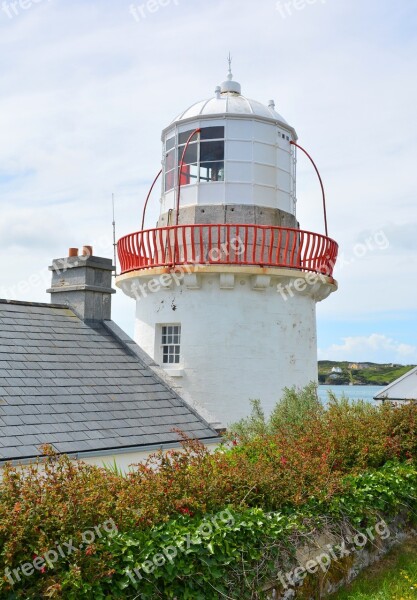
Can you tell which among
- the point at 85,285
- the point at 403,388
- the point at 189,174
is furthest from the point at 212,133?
the point at 403,388

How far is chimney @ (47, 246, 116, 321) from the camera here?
13016 mm

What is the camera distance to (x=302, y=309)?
15297 mm

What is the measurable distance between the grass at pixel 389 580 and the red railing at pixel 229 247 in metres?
7.13

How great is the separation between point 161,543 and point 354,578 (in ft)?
11.1

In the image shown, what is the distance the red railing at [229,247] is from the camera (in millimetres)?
14188

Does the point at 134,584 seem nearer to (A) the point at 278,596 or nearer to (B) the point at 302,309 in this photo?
(A) the point at 278,596

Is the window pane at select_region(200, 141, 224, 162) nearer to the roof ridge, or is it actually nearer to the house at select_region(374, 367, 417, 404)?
the roof ridge

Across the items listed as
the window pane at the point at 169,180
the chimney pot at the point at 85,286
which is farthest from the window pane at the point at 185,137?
the chimney pot at the point at 85,286

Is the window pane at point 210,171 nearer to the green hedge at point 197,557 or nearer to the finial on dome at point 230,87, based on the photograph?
the finial on dome at point 230,87

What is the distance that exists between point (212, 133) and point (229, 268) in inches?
147

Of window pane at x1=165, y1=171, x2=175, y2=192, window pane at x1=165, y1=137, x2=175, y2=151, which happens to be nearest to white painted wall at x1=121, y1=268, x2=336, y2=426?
window pane at x1=165, y1=171, x2=175, y2=192

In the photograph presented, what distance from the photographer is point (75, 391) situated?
10.5m

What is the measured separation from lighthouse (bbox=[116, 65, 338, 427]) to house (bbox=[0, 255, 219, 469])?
201 centimetres

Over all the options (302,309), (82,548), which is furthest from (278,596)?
(302,309)
